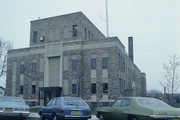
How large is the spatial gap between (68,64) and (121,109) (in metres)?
27.8

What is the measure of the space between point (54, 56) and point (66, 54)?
2278 mm

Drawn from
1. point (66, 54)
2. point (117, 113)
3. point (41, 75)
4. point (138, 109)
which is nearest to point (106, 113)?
point (117, 113)

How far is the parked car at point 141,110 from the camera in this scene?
10546mm

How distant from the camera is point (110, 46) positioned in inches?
1448

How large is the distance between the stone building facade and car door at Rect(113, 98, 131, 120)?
22815 mm

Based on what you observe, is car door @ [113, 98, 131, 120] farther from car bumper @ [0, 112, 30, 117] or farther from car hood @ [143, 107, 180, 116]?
car bumper @ [0, 112, 30, 117]

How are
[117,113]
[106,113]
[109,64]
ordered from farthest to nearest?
[109,64] → [106,113] → [117,113]

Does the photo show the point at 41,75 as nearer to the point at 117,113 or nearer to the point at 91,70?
the point at 91,70

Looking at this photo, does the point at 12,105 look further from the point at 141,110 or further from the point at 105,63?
the point at 105,63

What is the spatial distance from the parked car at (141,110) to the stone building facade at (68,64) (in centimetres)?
2277

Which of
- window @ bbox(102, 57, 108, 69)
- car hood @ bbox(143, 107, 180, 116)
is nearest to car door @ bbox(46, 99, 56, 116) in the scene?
car hood @ bbox(143, 107, 180, 116)

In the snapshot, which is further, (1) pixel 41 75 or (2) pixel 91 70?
(1) pixel 41 75

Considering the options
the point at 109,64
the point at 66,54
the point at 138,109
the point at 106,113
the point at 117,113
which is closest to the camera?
the point at 138,109

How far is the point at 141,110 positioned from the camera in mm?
11039
